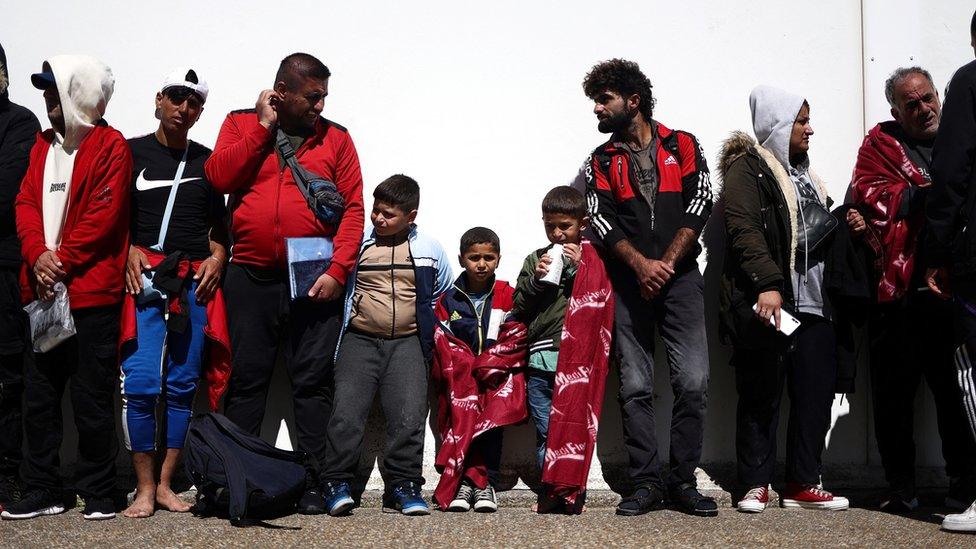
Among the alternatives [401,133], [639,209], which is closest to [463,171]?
[401,133]

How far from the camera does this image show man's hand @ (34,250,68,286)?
15.9 feet

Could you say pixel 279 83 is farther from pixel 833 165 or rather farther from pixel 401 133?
pixel 833 165

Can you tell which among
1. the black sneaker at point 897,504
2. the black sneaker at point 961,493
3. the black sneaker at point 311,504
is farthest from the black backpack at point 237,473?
the black sneaker at point 961,493

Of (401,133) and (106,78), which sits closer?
(106,78)

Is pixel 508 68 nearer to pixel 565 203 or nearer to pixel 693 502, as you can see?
A: pixel 565 203

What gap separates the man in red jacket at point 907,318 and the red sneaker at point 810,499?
220mm

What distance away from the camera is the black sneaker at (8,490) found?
5000 mm

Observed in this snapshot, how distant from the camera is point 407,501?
16.6ft

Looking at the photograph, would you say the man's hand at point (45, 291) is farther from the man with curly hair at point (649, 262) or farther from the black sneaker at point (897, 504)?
the black sneaker at point (897, 504)

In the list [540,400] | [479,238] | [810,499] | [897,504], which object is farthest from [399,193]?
[897,504]

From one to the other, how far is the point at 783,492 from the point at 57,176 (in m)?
3.84

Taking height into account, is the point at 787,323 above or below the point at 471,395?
above

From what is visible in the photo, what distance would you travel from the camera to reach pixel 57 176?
5.02 metres

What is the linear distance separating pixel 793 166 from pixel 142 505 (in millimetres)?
3622
